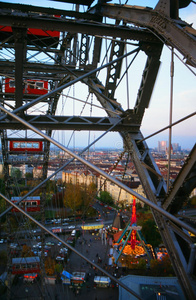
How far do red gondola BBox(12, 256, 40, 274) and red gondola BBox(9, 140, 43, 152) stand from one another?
3713 millimetres

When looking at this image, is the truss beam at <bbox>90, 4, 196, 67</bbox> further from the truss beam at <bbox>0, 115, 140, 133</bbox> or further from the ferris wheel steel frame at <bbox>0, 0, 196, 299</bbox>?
the truss beam at <bbox>0, 115, 140, 133</bbox>

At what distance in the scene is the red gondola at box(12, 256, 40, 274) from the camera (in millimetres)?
8781

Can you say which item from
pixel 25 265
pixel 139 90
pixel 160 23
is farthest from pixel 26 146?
pixel 160 23

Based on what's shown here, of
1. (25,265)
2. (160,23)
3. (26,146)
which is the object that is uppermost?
(160,23)

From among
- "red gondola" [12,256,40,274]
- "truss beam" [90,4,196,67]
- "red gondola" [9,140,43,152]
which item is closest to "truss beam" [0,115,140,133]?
"truss beam" [90,4,196,67]

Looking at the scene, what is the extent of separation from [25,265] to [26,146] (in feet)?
14.4

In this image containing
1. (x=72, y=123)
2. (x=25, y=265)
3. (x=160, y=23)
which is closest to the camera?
(x=160, y=23)

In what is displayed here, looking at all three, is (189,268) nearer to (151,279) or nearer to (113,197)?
(151,279)

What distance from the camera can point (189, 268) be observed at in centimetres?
188

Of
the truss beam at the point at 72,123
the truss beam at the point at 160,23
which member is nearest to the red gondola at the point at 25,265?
the truss beam at the point at 72,123

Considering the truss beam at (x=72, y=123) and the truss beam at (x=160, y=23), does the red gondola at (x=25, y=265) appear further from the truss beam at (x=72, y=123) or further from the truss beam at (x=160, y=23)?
the truss beam at (x=160, y=23)

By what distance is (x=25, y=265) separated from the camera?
30.6 ft

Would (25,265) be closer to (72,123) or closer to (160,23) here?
(72,123)

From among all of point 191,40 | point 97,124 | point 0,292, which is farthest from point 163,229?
point 0,292
